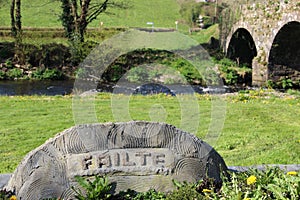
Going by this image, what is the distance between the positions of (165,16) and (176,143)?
1437 inches

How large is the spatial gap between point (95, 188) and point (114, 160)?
0.39m

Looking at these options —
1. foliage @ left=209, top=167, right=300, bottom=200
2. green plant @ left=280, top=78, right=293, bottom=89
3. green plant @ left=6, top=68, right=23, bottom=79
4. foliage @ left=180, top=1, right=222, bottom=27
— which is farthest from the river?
foliage @ left=180, top=1, right=222, bottom=27

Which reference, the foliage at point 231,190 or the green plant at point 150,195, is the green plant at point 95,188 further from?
the green plant at point 150,195

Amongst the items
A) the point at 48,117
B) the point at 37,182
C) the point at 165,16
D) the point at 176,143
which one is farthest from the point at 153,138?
the point at 165,16

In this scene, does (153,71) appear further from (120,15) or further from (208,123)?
(120,15)

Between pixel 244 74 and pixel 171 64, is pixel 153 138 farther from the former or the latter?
pixel 171 64

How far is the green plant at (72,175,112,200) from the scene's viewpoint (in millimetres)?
4125

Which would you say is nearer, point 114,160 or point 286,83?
point 114,160

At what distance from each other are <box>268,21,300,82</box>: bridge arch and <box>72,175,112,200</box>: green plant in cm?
1748

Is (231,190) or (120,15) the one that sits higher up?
(231,190)

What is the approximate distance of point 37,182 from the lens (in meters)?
4.36

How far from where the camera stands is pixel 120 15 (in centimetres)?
3856

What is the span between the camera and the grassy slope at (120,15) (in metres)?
34.2

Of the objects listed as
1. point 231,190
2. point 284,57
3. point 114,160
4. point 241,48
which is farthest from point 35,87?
point 231,190
